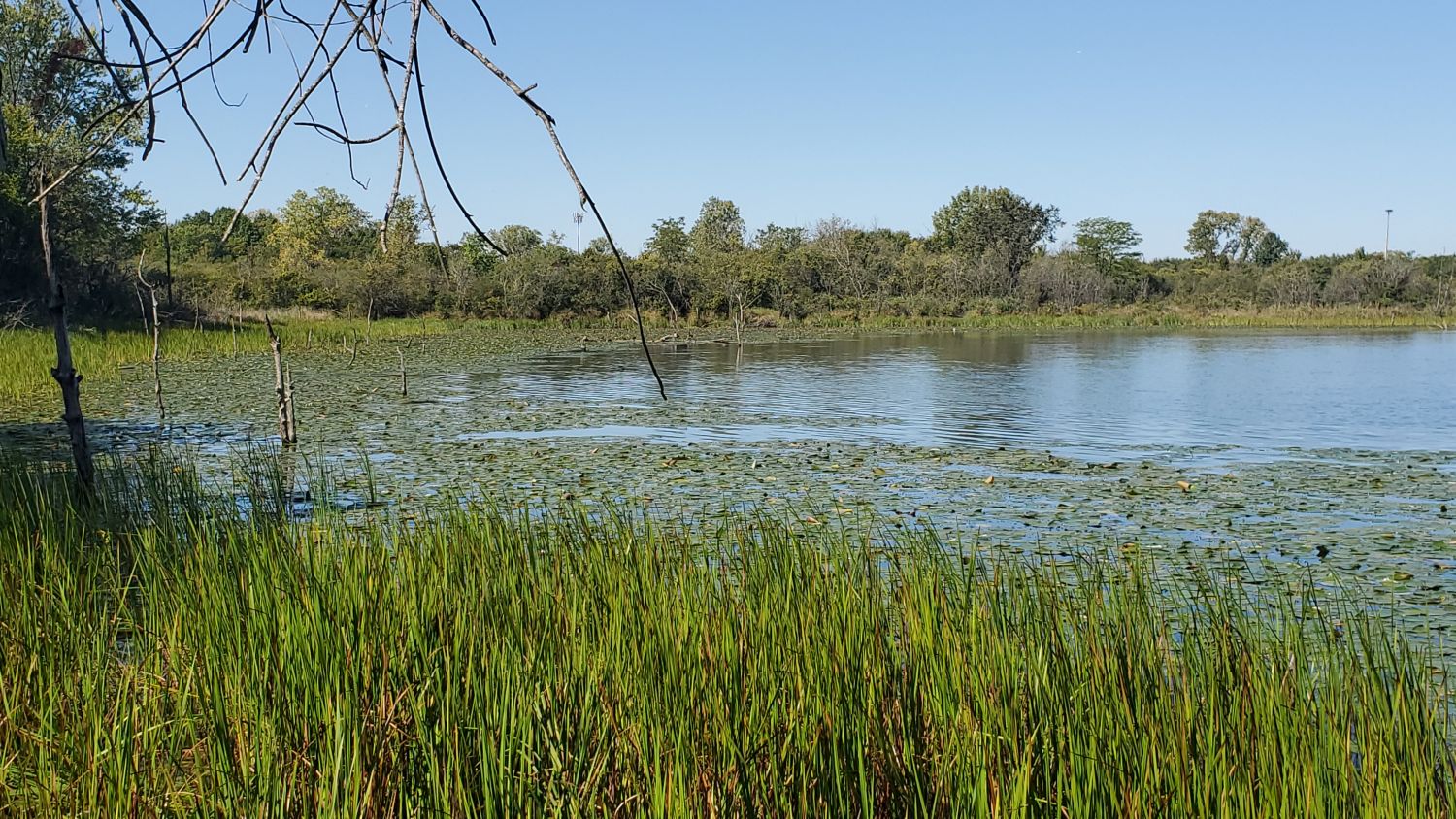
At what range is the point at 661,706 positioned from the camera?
99.4 inches

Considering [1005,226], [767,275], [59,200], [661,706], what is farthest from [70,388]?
[1005,226]

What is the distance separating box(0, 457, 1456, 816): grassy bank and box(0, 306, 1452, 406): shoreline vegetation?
825cm

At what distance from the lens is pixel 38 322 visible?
23750mm

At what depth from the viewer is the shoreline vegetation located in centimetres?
1770

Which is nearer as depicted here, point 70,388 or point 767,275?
point 70,388

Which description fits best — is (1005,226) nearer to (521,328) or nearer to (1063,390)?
(521,328)

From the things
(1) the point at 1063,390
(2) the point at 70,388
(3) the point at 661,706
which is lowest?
(1) the point at 1063,390

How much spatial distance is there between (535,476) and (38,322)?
19.7 m

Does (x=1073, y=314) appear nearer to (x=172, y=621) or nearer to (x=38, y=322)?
(x=38, y=322)

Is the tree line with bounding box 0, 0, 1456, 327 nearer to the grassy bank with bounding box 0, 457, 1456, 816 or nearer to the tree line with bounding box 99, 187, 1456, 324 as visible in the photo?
the tree line with bounding box 99, 187, 1456, 324

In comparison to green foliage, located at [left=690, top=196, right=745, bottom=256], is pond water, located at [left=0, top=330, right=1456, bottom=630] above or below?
below

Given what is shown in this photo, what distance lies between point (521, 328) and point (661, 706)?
39689mm

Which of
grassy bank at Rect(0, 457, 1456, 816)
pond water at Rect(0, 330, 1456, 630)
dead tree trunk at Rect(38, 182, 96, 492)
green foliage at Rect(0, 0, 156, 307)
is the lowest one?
pond water at Rect(0, 330, 1456, 630)

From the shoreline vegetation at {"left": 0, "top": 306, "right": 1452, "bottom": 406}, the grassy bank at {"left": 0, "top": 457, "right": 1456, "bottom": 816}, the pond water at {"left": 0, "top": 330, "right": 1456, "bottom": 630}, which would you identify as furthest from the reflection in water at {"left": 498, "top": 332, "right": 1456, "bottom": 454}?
the grassy bank at {"left": 0, "top": 457, "right": 1456, "bottom": 816}
